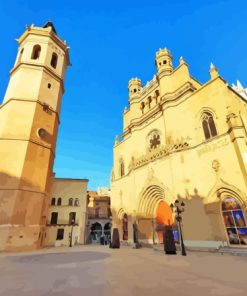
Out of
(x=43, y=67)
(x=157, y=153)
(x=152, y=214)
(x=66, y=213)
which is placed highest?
(x=43, y=67)

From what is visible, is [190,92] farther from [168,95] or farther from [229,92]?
[229,92]

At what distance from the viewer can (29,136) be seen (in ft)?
55.3

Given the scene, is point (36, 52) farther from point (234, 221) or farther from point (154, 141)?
point (234, 221)

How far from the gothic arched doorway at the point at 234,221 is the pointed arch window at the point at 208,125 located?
491 centimetres

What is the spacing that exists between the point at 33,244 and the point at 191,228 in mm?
12461

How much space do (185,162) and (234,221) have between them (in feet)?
17.5

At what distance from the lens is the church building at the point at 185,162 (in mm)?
11859

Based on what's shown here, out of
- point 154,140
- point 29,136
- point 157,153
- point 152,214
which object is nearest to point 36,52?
point 29,136

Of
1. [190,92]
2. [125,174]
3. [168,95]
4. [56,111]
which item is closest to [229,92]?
[190,92]

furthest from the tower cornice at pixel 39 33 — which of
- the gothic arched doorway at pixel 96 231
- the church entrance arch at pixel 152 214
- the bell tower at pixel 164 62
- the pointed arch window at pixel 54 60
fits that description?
the gothic arched doorway at pixel 96 231

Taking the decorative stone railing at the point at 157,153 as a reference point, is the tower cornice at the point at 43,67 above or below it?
above

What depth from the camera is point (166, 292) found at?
400 centimetres

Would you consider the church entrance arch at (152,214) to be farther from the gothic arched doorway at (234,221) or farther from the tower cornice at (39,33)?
the tower cornice at (39,33)

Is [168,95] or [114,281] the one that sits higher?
[168,95]
